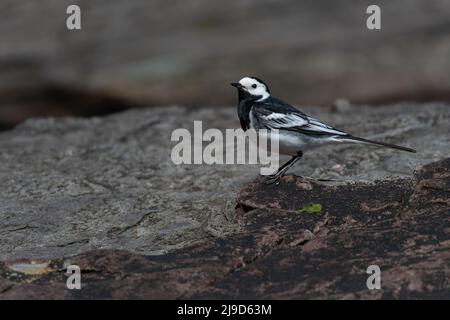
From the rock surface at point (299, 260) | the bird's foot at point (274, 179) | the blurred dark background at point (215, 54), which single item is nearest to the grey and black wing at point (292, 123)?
the bird's foot at point (274, 179)

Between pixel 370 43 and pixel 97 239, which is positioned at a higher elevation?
pixel 370 43

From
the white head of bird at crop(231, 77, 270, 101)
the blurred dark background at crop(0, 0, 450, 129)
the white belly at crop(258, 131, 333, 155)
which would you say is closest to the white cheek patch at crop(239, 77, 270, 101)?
the white head of bird at crop(231, 77, 270, 101)

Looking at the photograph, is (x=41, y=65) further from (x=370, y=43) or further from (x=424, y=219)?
(x=424, y=219)

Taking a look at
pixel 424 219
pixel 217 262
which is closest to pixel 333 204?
pixel 424 219

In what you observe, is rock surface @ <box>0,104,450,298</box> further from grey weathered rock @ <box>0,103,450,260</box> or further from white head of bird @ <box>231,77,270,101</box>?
white head of bird @ <box>231,77,270,101</box>

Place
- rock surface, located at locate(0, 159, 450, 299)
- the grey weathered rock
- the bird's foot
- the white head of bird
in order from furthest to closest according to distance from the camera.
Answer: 1. the white head of bird
2. the bird's foot
3. the grey weathered rock
4. rock surface, located at locate(0, 159, 450, 299)

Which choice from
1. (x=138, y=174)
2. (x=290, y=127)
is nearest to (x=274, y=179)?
(x=290, y=127)
